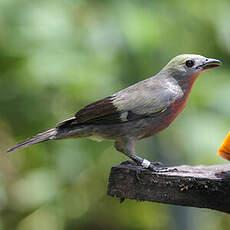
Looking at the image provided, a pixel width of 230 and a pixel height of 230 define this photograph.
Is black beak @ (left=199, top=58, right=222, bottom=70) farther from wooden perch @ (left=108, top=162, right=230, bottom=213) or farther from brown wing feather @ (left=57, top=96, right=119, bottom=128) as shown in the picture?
wooden perch @ (left=108, top=162, right=230, bottom=213)

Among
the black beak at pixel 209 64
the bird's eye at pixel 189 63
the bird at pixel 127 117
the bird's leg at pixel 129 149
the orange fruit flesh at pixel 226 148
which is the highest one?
the bird's eye at pixel 189 63

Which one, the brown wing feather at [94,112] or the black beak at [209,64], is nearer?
the brown wing feather at [94,112]

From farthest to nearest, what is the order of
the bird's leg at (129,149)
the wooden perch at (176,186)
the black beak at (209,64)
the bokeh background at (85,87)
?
the bokeh background at (85,87) < the black beak at (209,64) < the bird's leg at (129,149) < the wooden perch at (176,186)

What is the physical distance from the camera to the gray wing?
3363mm

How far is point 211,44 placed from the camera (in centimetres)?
547

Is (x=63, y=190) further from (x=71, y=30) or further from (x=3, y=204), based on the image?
(x=71, y=30)

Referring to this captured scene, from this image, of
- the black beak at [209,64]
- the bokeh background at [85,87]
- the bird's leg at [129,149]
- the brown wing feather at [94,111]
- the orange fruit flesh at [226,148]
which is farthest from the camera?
the bokeh background at [85,87]

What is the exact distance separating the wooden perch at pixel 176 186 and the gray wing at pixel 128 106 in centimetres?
54

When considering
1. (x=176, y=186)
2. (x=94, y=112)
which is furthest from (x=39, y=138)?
(x=176, y=186)

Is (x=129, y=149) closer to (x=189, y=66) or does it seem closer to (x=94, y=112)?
(x=94, y=112)

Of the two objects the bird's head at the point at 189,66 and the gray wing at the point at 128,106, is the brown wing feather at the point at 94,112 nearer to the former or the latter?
the gray wing at the point at 128,106

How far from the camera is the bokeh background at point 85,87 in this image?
4770mm

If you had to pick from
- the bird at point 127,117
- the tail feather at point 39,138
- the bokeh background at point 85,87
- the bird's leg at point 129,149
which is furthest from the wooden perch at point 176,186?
the bokeh background at point 85,87

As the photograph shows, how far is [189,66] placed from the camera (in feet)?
11.8
